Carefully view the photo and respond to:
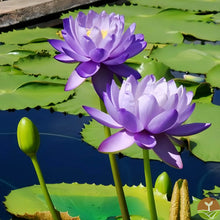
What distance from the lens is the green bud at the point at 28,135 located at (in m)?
0.86

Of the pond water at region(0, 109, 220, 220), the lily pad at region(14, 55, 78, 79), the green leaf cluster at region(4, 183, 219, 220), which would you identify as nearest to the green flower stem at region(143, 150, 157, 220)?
the green leaf cluster at region(4, 183, 219, 220)

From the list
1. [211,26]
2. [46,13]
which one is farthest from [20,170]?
[46,13]

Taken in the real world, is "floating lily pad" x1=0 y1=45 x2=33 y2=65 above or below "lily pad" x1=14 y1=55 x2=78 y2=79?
below

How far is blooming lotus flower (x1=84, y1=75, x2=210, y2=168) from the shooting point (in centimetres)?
68

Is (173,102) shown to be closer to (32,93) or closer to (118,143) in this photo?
(118,143)

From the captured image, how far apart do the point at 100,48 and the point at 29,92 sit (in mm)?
1148

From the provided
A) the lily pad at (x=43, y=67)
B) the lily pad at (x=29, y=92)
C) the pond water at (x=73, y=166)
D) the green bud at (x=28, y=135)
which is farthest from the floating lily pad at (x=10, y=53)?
the green bud at (x=28, y=135)

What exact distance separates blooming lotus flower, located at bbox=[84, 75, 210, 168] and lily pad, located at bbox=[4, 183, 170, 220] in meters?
0.43

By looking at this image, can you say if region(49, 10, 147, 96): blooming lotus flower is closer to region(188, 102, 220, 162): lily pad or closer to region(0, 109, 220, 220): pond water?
region(0, 109, 220, 220): pond water

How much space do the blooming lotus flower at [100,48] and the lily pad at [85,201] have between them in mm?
408

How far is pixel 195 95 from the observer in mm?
1834

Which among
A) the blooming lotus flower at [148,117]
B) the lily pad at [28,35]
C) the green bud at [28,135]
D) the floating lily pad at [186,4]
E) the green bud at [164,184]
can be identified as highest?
the blooming lotus flower at [148,117]

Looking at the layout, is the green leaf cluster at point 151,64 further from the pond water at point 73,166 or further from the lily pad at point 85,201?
the lily pad at point 85,201

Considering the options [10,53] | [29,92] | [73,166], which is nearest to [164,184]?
[73,166]
